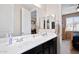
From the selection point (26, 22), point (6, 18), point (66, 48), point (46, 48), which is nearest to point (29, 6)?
point (26, 22)

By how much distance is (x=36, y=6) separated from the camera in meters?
1.65

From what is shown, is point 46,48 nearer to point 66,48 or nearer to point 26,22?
point 66,48

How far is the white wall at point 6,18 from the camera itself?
4.57 ft

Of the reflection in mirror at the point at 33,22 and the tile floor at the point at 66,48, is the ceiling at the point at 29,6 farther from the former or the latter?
the tile floor at the point at 66,48

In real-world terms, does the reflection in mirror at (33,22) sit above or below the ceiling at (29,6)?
below

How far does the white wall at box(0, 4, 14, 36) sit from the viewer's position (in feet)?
4.57

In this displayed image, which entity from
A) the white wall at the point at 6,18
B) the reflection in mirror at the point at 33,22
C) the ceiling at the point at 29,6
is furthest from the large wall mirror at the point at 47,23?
the white wall at the point at 6,18

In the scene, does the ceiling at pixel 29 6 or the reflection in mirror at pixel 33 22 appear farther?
the reflection in mirror at pixel 33 22

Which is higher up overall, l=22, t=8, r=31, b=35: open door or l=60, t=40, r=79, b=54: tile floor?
l=22, t=8, r=31, b=35: open door

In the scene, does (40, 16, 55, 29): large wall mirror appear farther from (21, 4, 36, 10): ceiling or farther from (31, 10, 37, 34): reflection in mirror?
(21, 4, 36, 10): ceiling

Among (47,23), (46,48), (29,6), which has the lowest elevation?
(46,48)

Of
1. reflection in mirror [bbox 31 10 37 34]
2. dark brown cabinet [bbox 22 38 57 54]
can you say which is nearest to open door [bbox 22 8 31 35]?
reflection in mirror [bbox 31 10 37 34]

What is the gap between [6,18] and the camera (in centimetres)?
144
